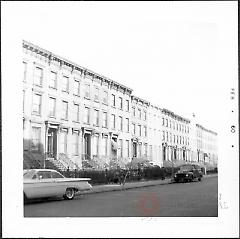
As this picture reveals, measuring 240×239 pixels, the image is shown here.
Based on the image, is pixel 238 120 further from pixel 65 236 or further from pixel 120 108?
pixel 65 236

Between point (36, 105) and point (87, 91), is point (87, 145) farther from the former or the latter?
point (36, 105)

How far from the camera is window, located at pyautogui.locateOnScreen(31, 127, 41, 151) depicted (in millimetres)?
8773

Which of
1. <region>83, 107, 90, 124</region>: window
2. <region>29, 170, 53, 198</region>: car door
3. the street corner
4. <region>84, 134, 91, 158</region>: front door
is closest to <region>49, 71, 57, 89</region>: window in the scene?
<region>83, 107, 90, 124</region>: window

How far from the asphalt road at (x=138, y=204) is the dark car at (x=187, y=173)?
A: 0.18 m

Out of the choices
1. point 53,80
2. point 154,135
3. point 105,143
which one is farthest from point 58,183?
point 154,135

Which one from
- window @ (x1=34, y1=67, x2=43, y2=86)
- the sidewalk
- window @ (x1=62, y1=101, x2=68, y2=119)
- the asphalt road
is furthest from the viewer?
the sidewalk

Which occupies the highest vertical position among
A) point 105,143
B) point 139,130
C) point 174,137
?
point 139,130

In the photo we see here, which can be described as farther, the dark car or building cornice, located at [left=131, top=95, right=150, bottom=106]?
building cornice, located at [left=131, top=95, right=150, bottom=106]

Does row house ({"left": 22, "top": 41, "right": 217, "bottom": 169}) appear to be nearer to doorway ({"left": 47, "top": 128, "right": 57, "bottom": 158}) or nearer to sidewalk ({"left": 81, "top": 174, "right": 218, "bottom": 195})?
doorway ({"left": 47, "top": 128, "right": 57, "bottom": 158})

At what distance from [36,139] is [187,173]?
2.98m

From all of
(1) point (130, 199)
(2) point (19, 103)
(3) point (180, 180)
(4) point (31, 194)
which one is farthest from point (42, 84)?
(3) point (180, 180)

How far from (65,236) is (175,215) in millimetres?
2007

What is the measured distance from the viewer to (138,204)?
28.7 feet

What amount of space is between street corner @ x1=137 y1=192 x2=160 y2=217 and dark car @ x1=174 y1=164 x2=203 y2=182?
0.71m
